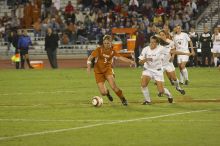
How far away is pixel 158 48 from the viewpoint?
73.9 ft

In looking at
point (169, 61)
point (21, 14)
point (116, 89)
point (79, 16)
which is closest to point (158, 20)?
point (79, 16)

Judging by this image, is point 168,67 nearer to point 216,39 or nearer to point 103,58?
point 103,58

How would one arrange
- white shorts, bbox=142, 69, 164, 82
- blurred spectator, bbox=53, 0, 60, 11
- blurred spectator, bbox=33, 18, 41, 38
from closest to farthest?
white shorts, bbox=142, 69, 164, 82 → blurred spectator, bbox=33, 18, 41, 38 → blurred spectator, bbox=53, 0, 60, 11

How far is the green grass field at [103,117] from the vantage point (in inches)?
627

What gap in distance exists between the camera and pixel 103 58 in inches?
895

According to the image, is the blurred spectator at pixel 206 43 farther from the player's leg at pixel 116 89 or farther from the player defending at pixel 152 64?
the player's leg at pixel 116 89

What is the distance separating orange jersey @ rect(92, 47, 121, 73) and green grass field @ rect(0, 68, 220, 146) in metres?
1.05

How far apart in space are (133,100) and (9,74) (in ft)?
46.7

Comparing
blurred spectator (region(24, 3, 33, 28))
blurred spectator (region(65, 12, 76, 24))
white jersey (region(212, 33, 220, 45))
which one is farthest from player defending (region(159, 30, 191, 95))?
blurred spectator (region(24, 3, 33, 28))

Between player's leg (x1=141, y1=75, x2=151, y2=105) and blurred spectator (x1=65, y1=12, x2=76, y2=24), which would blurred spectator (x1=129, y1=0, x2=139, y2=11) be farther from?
player's leg (x1=141, y1=75, x2=151, y2=105)

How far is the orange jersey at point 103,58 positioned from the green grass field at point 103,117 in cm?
105

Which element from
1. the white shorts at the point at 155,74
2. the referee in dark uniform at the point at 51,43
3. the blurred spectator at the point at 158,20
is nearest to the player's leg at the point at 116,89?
the white shorts at the point at 155,74

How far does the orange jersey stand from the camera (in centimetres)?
2264

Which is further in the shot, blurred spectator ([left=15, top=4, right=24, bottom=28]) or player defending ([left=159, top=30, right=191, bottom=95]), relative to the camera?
blurred spectator ([left=15, top=4, right=24, bottom=28])
